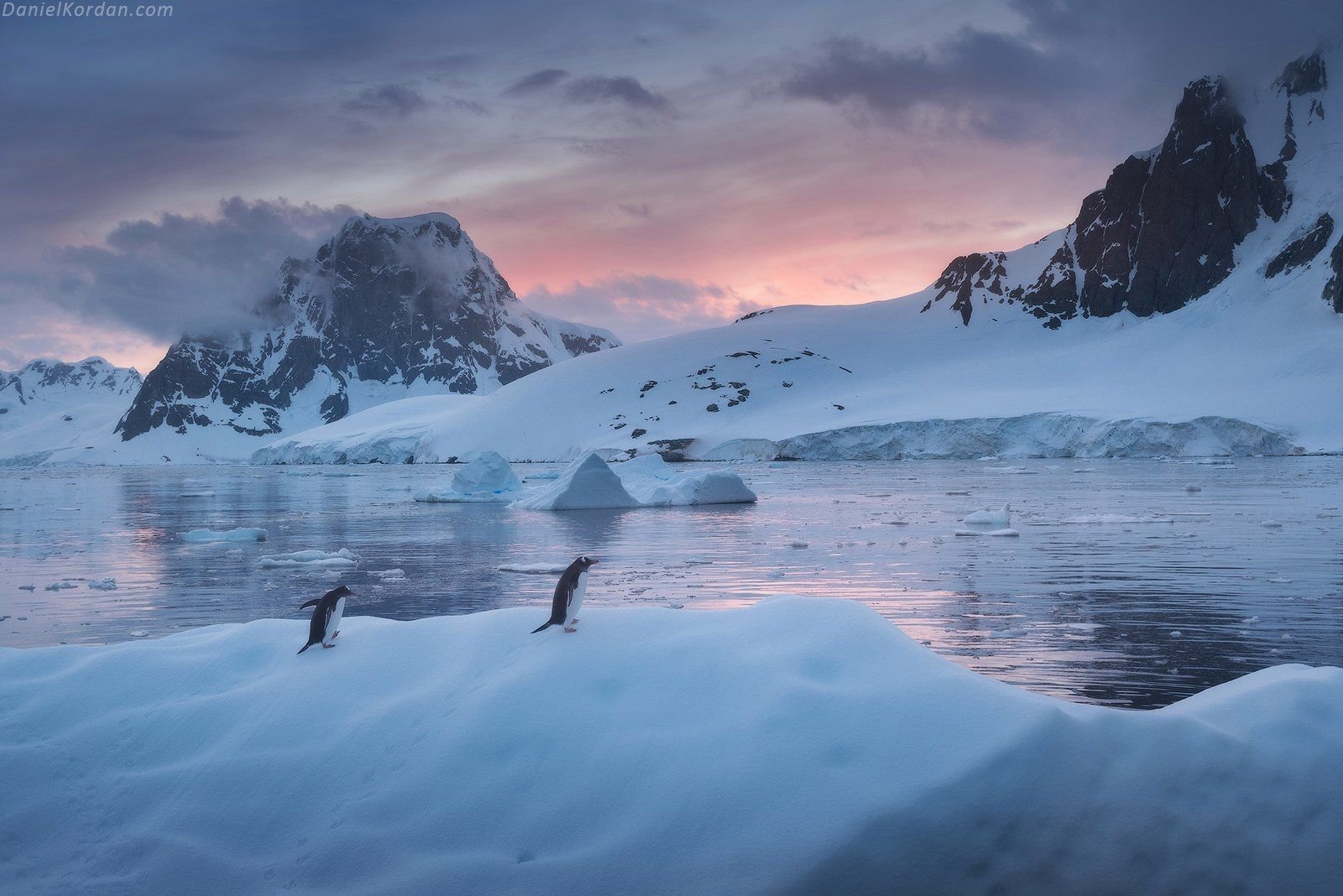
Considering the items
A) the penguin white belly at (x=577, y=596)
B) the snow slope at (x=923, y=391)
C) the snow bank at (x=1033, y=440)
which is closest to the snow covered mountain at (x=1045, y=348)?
the snow bank at (x=1033, y=440)

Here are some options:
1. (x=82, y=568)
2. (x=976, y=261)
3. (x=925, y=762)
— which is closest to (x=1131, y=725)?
(x=925, y=762)

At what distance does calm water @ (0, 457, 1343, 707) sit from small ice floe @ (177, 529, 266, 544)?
0.52 m

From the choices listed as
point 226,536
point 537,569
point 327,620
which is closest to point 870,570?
point 537,569

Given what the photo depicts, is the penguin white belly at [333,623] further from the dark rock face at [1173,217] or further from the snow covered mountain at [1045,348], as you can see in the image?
the dark rock face at [1173,217]

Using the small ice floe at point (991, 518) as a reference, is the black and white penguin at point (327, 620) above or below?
above

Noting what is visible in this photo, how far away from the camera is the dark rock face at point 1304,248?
96.7 meters

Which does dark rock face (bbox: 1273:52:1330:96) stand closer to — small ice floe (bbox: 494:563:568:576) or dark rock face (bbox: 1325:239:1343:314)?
dark rock face (bbox: 1325:239:1343:314)

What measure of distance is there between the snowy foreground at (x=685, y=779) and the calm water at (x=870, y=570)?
107 inches

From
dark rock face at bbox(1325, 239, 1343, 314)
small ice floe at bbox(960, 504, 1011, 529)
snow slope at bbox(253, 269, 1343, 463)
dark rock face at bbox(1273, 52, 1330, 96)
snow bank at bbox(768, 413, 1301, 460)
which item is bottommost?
small ice floe at bbox(960, 504, 1011, 529)

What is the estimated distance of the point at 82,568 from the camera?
16453mm

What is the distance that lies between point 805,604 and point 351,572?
11.4 metres

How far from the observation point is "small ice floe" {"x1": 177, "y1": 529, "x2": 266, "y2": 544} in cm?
2094

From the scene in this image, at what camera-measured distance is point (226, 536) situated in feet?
69.4

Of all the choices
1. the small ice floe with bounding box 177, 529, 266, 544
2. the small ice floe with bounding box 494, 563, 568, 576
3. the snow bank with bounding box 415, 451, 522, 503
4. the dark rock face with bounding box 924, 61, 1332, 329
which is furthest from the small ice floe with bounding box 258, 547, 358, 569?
the dark rock face with bounding box 924, 61, 1332, 329
